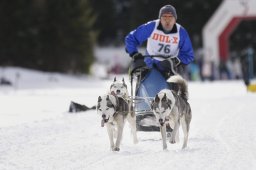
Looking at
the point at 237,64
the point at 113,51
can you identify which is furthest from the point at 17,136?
the point at 113,51

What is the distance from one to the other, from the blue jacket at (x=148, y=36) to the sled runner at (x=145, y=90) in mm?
275

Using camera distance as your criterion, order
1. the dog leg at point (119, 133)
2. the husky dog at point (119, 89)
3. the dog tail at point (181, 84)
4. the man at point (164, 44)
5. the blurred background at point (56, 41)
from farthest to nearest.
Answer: the blurred background at point (56, 41)
the man at point (164, 44)
the husky dog at point (119, 89)
the dog tail at point (181, 84)
the dog leg at point (119, 133)

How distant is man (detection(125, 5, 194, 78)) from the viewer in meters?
8.11

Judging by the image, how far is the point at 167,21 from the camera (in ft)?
26.3

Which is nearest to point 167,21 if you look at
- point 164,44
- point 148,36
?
point 164,44

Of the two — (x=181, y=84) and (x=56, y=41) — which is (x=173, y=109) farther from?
(x=56, y=41)

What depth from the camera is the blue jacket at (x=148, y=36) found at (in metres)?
8.23

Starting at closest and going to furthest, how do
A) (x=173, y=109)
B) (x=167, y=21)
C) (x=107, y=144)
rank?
(x=173, y=109), (x=107, y=144), (x=167, y=21)

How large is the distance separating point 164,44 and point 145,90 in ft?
2.14

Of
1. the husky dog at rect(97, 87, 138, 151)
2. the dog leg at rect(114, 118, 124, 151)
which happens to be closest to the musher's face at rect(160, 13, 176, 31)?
the husky dog at rect(97, 87, 138, 151)

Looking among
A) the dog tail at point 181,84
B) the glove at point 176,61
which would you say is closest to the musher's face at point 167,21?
the glove at point 176,61

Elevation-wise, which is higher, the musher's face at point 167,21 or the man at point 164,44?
the musher's face at point 167,21

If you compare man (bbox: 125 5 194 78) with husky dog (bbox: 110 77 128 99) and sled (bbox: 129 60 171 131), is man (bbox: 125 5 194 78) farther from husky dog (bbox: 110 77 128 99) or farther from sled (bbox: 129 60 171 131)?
husky dog (bbox: 110 77 128 99)

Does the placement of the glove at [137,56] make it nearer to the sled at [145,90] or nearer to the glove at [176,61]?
the sled at [145,90]
